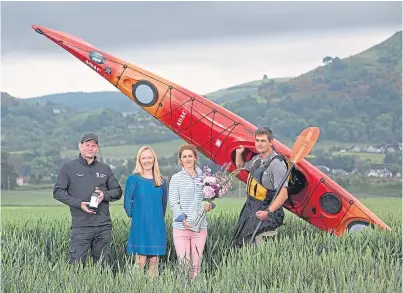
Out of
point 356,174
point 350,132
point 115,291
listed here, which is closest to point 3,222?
point 115,291

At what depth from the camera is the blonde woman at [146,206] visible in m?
7.23

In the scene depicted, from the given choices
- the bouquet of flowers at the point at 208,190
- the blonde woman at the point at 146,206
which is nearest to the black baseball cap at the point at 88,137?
the blonde woman at the point at 146,206

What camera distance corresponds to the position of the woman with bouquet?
714 centimetres

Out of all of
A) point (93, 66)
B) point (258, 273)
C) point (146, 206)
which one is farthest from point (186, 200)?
point (93, 66)

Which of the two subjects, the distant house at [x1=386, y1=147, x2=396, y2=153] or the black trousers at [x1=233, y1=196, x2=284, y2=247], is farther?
the distant house at [x1=386, y1=147, x2=396, y2=153]

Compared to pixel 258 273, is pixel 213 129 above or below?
above


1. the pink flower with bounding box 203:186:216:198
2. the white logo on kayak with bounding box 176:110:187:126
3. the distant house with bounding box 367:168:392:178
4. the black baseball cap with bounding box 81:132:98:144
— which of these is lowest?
the distant house with bounding box 367:168:392:178

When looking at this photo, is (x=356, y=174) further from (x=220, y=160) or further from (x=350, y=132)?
(x=220, y=160)

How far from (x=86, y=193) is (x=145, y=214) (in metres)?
0.64

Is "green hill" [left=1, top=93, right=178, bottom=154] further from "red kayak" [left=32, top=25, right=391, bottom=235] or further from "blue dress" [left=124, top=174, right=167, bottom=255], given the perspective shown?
"blue dress" [left=124, top=174, right=167, bottom=255]

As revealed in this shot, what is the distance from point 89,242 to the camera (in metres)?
7.52

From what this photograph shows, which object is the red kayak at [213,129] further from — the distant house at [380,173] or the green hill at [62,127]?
the green hill at [62,127]

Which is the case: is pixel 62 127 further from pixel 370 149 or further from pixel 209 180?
pixel 209 180

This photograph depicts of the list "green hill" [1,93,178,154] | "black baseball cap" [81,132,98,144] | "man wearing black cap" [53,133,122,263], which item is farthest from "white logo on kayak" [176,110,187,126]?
"green hill" [1,93,178,154]
